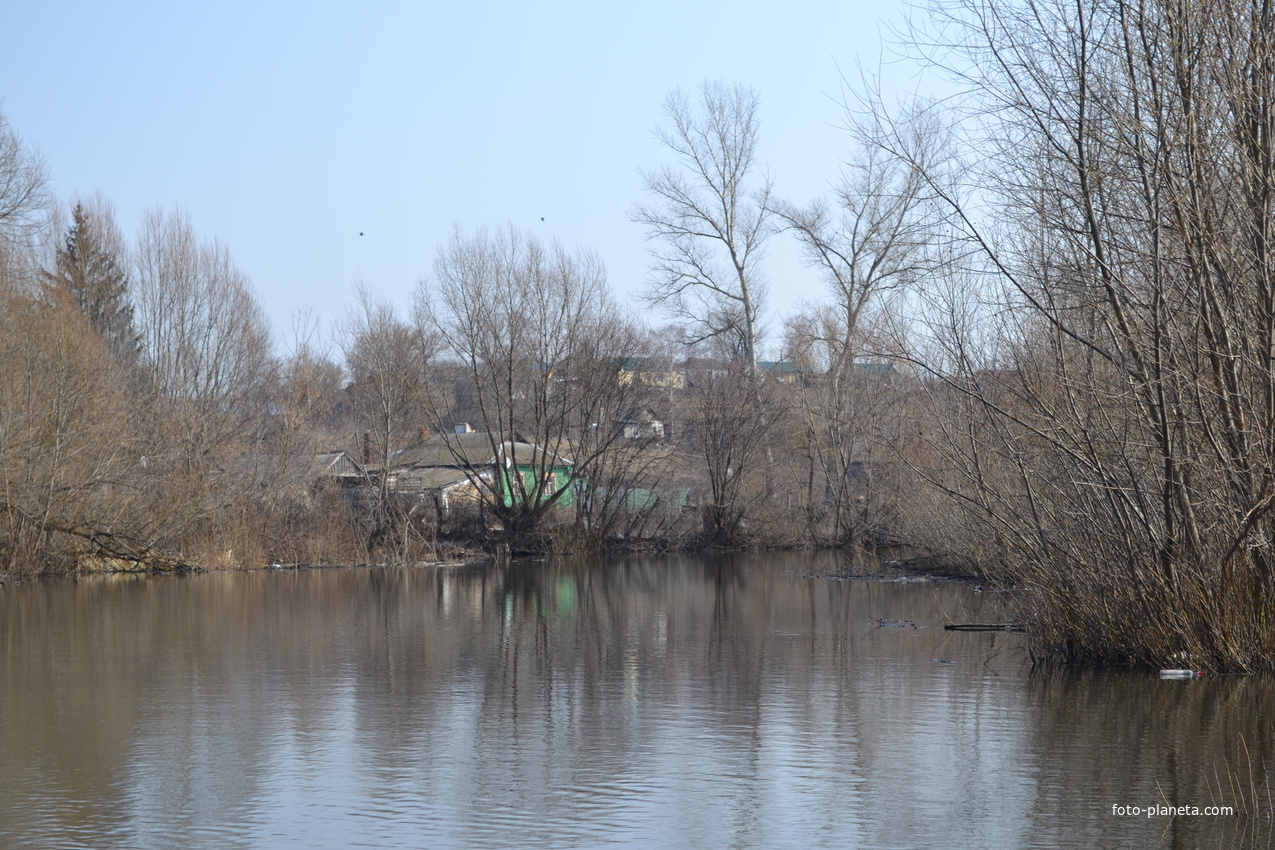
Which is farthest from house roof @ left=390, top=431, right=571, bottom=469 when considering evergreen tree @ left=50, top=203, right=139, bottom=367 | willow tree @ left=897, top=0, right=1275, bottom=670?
willow tree @ left=897, top=0, right=1275, bottom=670

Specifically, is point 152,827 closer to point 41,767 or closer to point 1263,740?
point 41,767

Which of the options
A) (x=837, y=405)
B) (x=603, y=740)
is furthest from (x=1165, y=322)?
(x=837, y=405)

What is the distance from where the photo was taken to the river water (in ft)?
20.6

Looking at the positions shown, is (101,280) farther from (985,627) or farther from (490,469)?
(985,627)

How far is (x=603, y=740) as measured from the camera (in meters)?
8.45

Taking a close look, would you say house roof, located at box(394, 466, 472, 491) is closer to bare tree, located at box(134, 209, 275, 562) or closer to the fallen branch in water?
bare tree, located at box(134, 209, 275, 562)

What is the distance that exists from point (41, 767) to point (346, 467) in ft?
127

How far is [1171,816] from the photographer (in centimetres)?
633

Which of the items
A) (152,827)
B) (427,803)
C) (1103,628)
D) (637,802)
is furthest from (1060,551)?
(152,827)

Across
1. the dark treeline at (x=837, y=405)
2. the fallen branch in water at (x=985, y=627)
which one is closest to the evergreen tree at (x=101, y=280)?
the dark treeline at (x=837, y=405)

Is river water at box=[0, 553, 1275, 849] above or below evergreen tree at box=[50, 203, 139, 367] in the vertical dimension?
below

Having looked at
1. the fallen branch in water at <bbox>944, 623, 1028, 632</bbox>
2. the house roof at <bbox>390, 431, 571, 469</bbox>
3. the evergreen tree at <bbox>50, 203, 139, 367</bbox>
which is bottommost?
the fallen branch in water at <bbox>944, 623, 1028, 632</bbox>

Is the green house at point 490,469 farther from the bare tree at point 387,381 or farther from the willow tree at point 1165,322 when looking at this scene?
the willow tree at point 1165,322

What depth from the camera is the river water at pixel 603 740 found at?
20.6 feet
